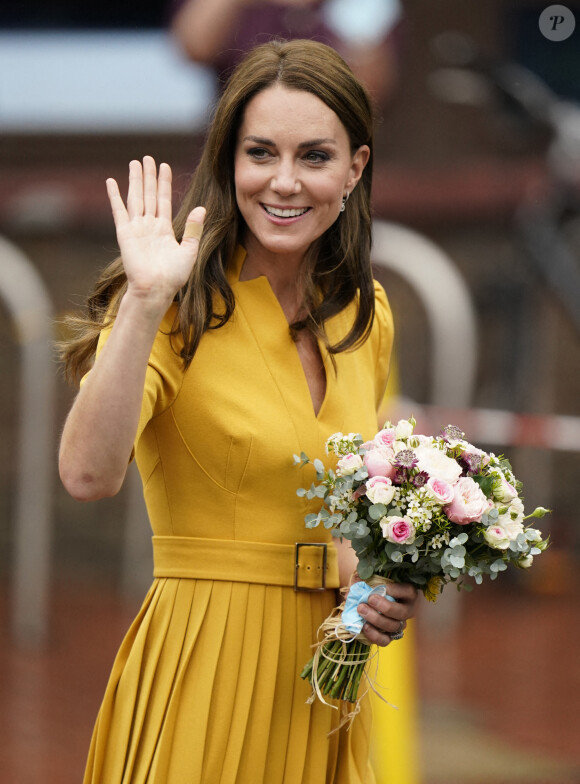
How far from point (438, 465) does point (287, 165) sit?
576 mm

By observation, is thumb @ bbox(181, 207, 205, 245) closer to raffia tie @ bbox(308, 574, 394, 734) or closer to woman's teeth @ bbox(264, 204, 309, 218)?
woman's teeth @ bbox(264, 204, 309, 218)

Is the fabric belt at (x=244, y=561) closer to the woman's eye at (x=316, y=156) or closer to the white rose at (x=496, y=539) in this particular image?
the white rose at (x=496, y=539)

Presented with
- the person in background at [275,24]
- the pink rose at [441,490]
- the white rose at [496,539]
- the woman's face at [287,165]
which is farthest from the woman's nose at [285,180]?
the person in background at [275,24]

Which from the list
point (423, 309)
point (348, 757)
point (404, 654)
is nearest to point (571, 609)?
point (423, 309)

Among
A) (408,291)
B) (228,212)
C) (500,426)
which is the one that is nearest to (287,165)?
(228,212)

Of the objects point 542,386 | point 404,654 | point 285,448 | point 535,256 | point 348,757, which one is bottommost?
point 348,757

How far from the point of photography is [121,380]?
6.15 ft

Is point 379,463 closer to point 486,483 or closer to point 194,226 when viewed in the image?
point 486,483

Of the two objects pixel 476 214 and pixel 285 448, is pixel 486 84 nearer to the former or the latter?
pixel 476 214

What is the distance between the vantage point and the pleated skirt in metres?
2.13

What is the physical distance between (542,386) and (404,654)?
436cm

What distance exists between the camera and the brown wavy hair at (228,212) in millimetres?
2168

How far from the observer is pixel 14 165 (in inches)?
328

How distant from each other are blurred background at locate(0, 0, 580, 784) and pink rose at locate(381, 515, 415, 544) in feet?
8.14
